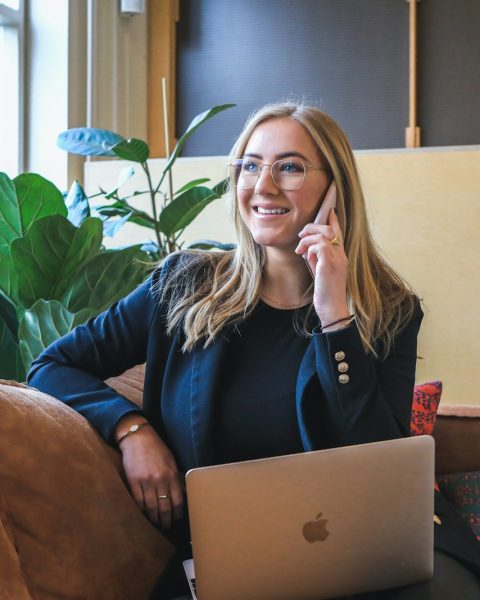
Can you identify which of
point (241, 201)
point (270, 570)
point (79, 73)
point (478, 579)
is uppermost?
point (79, 73)

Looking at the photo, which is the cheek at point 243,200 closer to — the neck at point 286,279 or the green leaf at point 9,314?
the neck at point 286,279

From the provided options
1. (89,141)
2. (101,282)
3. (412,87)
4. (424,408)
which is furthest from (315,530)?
(412,87)

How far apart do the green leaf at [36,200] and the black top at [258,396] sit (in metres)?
0.74

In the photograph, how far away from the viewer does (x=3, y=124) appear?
3.30 meters

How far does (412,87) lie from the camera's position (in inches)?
137

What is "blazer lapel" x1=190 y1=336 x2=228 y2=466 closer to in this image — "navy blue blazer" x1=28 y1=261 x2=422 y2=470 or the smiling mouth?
"navy blue blazer" x1=28 y1=261 x2=422 y2=470

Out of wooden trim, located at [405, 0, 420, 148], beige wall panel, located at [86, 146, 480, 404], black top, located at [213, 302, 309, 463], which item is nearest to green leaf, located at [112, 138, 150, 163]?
beige wall panel, located at [86, 146, 480, 404]

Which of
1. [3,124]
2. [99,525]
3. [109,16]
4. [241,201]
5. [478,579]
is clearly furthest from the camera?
[109,16]

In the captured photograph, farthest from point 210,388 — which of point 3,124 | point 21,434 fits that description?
point 3,124

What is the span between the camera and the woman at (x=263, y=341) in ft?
4.65

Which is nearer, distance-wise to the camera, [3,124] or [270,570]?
[270,570]

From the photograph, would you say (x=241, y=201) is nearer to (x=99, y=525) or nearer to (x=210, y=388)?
(x=210, y=388)

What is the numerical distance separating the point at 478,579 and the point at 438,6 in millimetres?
2854

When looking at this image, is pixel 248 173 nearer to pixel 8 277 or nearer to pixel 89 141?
pixel 8 277
